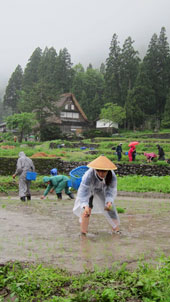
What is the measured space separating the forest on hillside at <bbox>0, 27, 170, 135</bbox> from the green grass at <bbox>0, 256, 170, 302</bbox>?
43.9 metres

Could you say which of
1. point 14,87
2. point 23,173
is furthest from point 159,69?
point 23,173

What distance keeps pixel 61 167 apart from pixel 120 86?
138ft

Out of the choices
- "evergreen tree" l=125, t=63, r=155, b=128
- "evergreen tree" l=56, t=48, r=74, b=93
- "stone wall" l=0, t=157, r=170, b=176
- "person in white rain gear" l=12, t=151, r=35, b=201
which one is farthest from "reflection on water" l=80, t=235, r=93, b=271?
"evergreen tree" l=56, t=48, r=74, b=93

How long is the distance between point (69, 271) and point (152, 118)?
174 ft

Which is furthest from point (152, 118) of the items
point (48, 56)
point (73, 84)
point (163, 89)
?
point (48, 56)

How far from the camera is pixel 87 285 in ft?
11.1

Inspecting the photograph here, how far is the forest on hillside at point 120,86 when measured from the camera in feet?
165

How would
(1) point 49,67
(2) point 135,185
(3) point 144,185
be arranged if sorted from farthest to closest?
(1) point 49,67 → (2) point 135,185 → (3) point 144,185

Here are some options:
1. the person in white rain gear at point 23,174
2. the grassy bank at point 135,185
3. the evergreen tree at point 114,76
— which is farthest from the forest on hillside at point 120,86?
the person in white rain gear at point 23,174

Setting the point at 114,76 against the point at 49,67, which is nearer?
the point at 114,76

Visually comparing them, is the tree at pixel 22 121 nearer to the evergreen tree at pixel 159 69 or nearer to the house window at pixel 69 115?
the house window at pixel 69 115

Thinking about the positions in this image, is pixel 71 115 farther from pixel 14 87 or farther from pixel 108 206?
pixel 108 206

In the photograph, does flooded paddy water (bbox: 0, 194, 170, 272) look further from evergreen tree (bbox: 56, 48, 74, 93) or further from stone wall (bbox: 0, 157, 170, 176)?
evergreen tree (bbox: 56, 48, 74, 93)

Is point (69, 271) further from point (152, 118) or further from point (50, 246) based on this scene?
point (152, 118)
